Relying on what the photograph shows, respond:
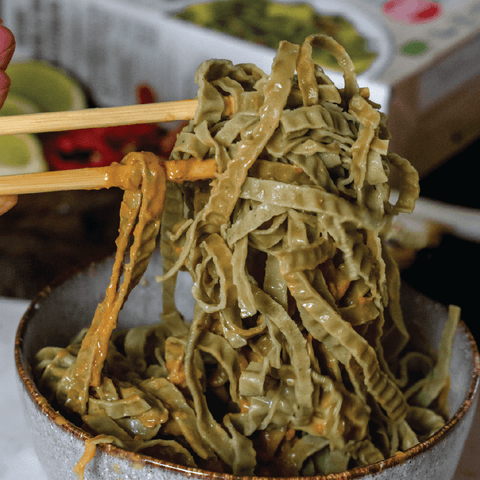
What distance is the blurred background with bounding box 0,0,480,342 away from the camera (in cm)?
199

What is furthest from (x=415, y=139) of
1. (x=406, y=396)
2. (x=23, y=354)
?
(x=23, y=354)

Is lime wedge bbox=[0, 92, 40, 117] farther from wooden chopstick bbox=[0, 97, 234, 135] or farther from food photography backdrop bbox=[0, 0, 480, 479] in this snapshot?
wooden chopstick bbox=[0, 97, 234, 135]

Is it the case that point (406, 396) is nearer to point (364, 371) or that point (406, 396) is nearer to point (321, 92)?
point (364, 371)

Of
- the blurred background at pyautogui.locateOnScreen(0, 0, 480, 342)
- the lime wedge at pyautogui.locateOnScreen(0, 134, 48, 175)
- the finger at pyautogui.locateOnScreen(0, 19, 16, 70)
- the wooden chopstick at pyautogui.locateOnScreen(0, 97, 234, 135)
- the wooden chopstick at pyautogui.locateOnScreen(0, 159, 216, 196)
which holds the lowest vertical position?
the lime wedge at pyautogui.locateOnScreen(0, 134, 48, 175)

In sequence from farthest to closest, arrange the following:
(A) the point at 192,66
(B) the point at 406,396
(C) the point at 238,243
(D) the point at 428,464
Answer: (A) the point at 192,66, (B) the point at 406,396, (C) the point at 238,243, (D) the point at 428,464

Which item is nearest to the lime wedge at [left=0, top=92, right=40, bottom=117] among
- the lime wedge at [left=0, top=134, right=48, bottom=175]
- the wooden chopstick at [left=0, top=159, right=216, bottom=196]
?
the lime wedge at [left=0, top=134, right=48, bottom=175]

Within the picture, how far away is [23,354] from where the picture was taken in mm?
987

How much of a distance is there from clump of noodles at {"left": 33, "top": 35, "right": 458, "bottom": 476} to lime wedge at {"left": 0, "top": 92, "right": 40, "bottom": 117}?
6.13 feet

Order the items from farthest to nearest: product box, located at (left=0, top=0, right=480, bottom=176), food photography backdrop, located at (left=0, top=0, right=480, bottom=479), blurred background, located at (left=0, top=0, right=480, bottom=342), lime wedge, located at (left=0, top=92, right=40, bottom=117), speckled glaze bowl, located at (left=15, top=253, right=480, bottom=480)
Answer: lime wedge, located at (left=0, top=92, right=40, bottom=117), product box, located at (left=0, top=0, right=480, bottom=176), blurred background, located at (left=0, top=0, right=480, bottom=342), food photography backdrop, located at (left=0, top=0, right=480, bottom=479), speckled glaze bowl, located at (left=15, top=253, right=480, bottom=480)

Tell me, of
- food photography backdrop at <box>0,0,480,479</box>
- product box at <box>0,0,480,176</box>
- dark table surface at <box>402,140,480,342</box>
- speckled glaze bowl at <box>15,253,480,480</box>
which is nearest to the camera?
speckled glaze bowl at <box>15,253,480,480</box>

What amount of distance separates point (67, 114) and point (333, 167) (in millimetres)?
→ 422

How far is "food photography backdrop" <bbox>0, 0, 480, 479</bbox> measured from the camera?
1730 mm

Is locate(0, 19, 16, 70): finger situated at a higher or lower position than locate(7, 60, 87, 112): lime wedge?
higher

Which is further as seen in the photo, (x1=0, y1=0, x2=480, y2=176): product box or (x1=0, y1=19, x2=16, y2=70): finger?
(x1=0, y1=0, x2=480, y2=176): product box
